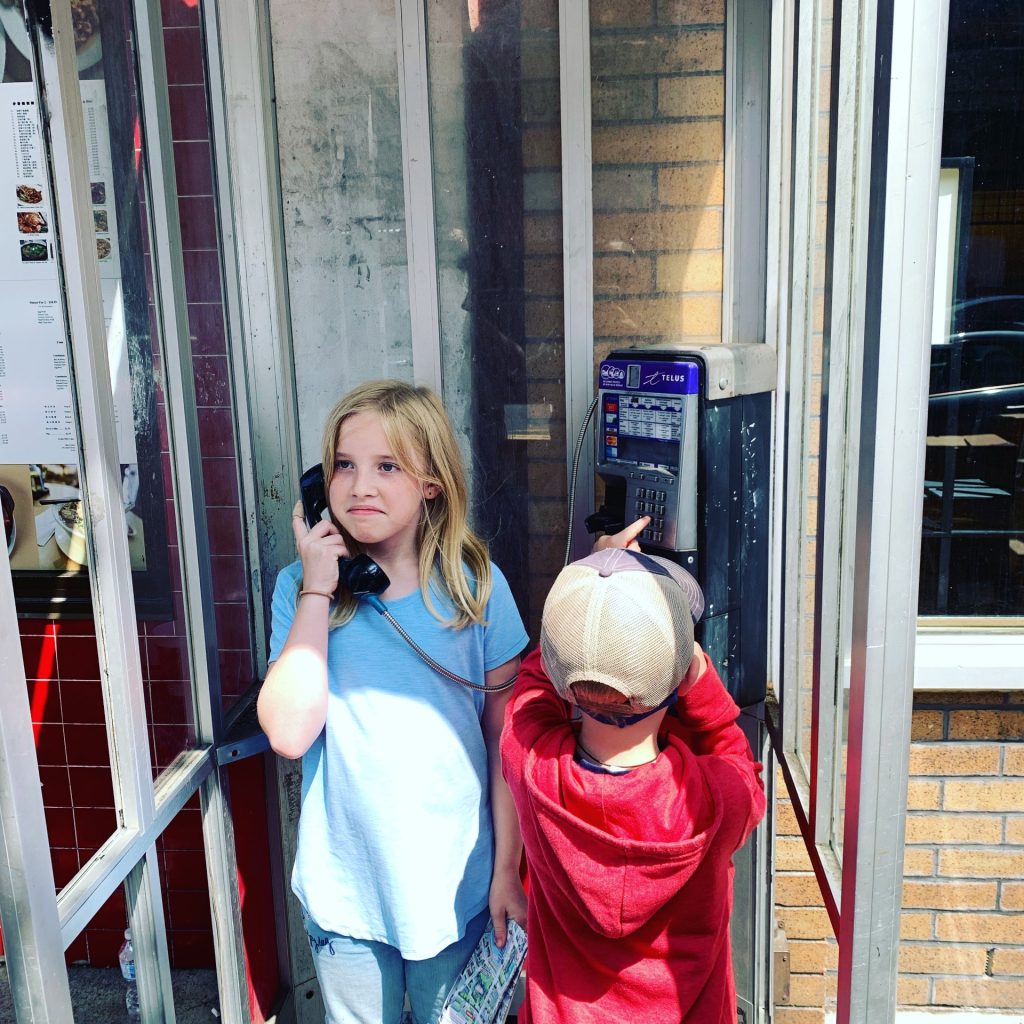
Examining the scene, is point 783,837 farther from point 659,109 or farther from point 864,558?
point 659,109

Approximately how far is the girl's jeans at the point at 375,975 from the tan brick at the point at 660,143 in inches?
65.7

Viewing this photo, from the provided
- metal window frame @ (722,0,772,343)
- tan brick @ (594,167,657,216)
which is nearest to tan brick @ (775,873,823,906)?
metal window frame @ (722,0,772,343)

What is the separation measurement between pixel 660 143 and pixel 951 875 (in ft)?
6.70

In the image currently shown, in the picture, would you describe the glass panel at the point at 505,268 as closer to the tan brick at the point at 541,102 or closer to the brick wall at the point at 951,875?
the tan brick at the point at 541,102

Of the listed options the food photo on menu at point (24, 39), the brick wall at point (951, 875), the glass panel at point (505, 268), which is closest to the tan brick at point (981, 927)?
the brick wall at point (951, 875)

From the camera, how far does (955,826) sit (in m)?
2.64

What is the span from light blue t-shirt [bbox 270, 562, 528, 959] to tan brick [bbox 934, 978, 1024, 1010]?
163 centimetres

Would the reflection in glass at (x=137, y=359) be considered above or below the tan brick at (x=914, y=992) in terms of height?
above

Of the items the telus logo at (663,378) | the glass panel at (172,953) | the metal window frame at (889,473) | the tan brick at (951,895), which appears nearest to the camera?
the metal window frame at (889,473)

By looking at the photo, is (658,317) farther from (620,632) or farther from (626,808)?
(626,808)

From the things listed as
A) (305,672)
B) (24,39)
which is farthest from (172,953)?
(24,39)

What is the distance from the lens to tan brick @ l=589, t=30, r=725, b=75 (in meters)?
2.23

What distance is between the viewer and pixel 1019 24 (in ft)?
7.66

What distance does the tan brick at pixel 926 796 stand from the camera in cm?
262
